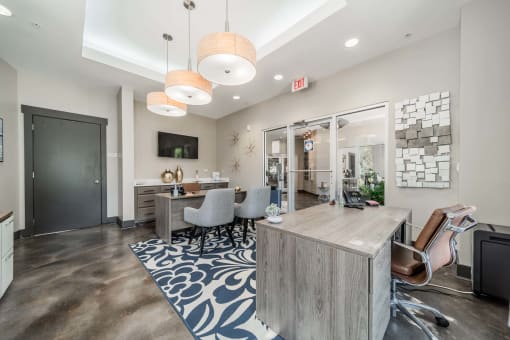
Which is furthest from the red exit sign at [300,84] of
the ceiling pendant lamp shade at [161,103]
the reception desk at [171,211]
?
the reception desk at [171,211]

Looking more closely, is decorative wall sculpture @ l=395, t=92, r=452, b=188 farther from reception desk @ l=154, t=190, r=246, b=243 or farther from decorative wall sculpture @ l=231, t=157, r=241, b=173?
decorative wall sculpture @ l=231, t=157, r=241, b=173

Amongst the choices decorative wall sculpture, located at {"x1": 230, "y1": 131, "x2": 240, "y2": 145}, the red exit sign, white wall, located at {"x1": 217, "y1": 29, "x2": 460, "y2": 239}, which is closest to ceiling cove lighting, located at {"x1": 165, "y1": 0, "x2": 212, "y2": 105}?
the red exit sign

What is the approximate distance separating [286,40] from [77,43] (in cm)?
289

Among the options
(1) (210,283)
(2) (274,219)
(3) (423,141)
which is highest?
(3) (423,141)

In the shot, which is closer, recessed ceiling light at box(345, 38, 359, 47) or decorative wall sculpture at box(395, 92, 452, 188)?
decorative wall sculpture at box(395, 92, 452, 188)

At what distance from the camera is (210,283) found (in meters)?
2.02

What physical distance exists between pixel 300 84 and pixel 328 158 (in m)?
1.52

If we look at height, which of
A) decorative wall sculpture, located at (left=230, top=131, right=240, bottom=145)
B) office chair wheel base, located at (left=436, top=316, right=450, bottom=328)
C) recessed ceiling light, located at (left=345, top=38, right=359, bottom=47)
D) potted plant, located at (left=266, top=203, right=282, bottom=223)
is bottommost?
office chair wheel base, located at (left=436, top=316, right=450, bottom=328)

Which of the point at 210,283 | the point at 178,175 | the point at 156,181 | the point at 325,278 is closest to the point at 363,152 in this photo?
the point at 325,278

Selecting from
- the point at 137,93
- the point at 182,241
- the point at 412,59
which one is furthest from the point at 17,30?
the point at 412,59

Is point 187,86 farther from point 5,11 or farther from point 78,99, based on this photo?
point 78,99

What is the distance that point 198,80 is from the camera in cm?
227

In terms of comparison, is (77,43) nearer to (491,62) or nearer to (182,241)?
(182,241)

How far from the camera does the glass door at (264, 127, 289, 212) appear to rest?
4.54 m
